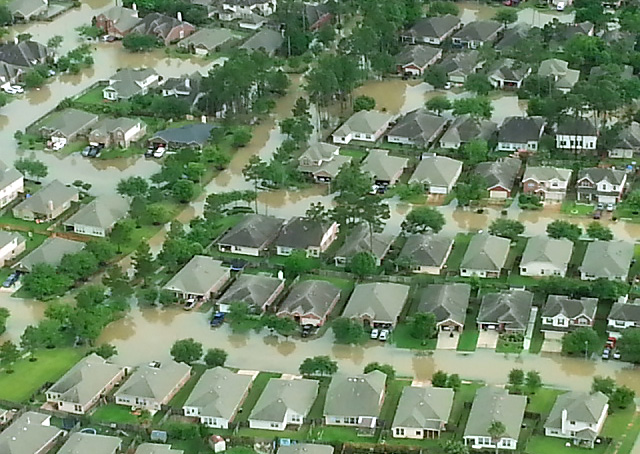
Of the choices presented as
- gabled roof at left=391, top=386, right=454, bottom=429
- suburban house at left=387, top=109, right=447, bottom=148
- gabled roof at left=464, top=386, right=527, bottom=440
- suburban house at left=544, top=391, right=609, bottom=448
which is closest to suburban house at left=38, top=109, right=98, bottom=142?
suburban house at left=387, top=109, right=447, bottom=148

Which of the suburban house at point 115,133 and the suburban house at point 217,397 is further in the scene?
the suburban house at point 115,133

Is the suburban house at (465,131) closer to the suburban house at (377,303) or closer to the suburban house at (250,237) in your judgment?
the suburban house at (250,237)

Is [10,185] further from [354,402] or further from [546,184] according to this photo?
[546,184]

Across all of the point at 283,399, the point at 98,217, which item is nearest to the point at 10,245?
the point at 98,217

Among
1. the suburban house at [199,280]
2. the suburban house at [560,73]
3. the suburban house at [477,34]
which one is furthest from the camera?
the suburban house at [477,34]

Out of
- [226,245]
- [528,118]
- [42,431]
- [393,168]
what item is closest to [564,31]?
[528,118]

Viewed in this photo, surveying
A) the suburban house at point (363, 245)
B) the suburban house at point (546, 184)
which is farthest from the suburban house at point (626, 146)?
the suburban house at point (363, 245)
